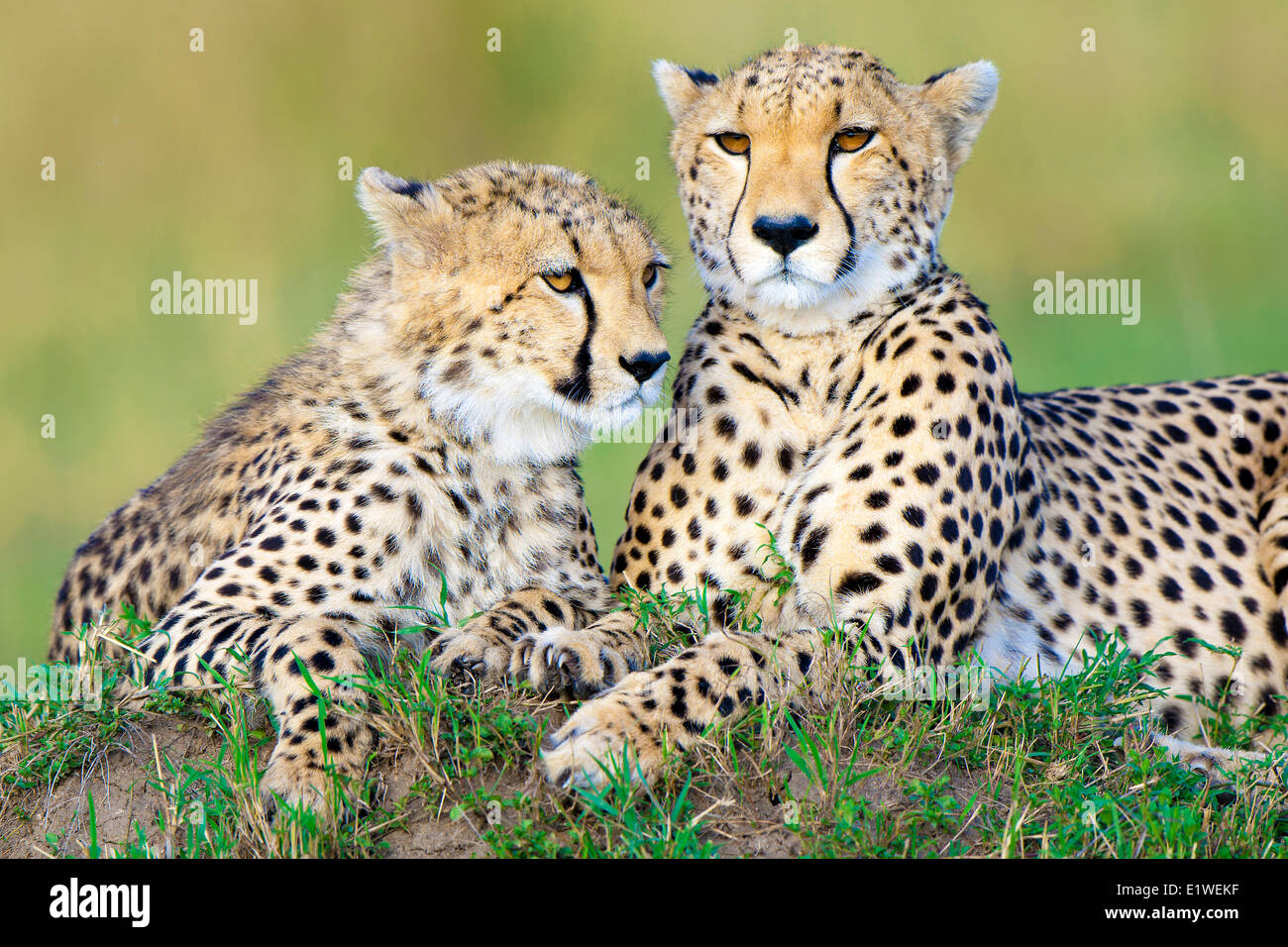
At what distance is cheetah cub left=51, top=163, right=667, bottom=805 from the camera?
143 inches

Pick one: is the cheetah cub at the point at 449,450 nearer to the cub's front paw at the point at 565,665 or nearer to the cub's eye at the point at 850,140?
the cub's front paw at the point at 565,665

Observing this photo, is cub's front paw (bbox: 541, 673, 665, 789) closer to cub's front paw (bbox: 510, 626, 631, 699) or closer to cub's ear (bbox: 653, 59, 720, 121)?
cub's front paw (bbox: 510, 626, 631, 699)

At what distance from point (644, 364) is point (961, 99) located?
1270mm

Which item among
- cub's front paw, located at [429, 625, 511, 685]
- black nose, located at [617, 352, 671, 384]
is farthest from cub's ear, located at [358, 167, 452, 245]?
cub's front paw, located at [429, 625, 511, 685]

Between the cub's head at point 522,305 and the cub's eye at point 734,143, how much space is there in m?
0.30

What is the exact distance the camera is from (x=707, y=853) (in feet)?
9.49

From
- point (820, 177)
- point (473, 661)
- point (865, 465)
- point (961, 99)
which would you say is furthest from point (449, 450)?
point (961, 99)

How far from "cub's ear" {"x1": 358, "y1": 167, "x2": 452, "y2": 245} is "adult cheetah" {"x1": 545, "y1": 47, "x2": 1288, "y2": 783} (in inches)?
27.7

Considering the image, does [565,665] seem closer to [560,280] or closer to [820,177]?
[560,280]

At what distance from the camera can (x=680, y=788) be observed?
3148mm

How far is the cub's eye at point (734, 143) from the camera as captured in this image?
4.00m
